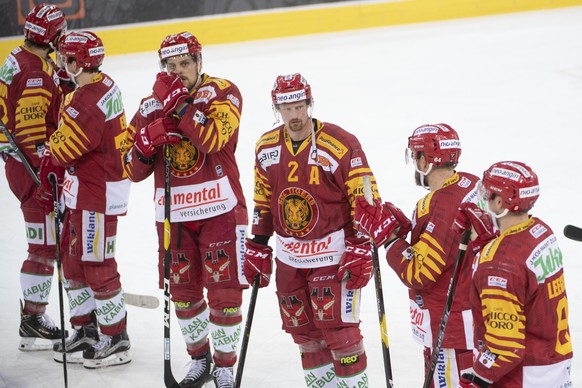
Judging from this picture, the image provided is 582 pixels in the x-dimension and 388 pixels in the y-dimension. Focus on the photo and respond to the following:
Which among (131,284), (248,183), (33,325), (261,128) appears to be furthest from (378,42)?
(33,325)

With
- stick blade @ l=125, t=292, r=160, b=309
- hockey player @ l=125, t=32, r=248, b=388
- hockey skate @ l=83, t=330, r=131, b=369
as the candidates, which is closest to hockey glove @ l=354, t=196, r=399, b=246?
hockey player @ l=125, t=32, r=248, b=388

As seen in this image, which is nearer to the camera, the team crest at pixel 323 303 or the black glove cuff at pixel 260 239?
the team crest at pixel 323 303

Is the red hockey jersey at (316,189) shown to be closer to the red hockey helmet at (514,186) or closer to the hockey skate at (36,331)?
the red hockey helmet at (514,186)

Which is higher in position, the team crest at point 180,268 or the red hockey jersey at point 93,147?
the red hockey jersey at point 93,147

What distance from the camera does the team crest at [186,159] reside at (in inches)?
168

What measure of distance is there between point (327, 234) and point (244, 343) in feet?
1.87

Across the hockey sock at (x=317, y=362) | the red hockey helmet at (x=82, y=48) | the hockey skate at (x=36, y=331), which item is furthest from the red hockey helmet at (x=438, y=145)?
the hockey skate at (x=36, y=331)

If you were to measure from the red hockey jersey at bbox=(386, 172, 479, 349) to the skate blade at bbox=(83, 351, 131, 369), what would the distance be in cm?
189

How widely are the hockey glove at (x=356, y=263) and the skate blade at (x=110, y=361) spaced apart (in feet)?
5.24

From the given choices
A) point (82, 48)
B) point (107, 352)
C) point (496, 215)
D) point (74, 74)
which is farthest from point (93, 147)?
point (496, 215)

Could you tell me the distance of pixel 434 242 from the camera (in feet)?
10.9

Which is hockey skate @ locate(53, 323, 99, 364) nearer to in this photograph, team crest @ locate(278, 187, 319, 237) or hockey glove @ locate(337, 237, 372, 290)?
team crest @ locate(278, 187, 319, 237)

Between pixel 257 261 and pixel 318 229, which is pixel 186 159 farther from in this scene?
pixel 318 229

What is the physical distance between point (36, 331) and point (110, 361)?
1.62 feet
